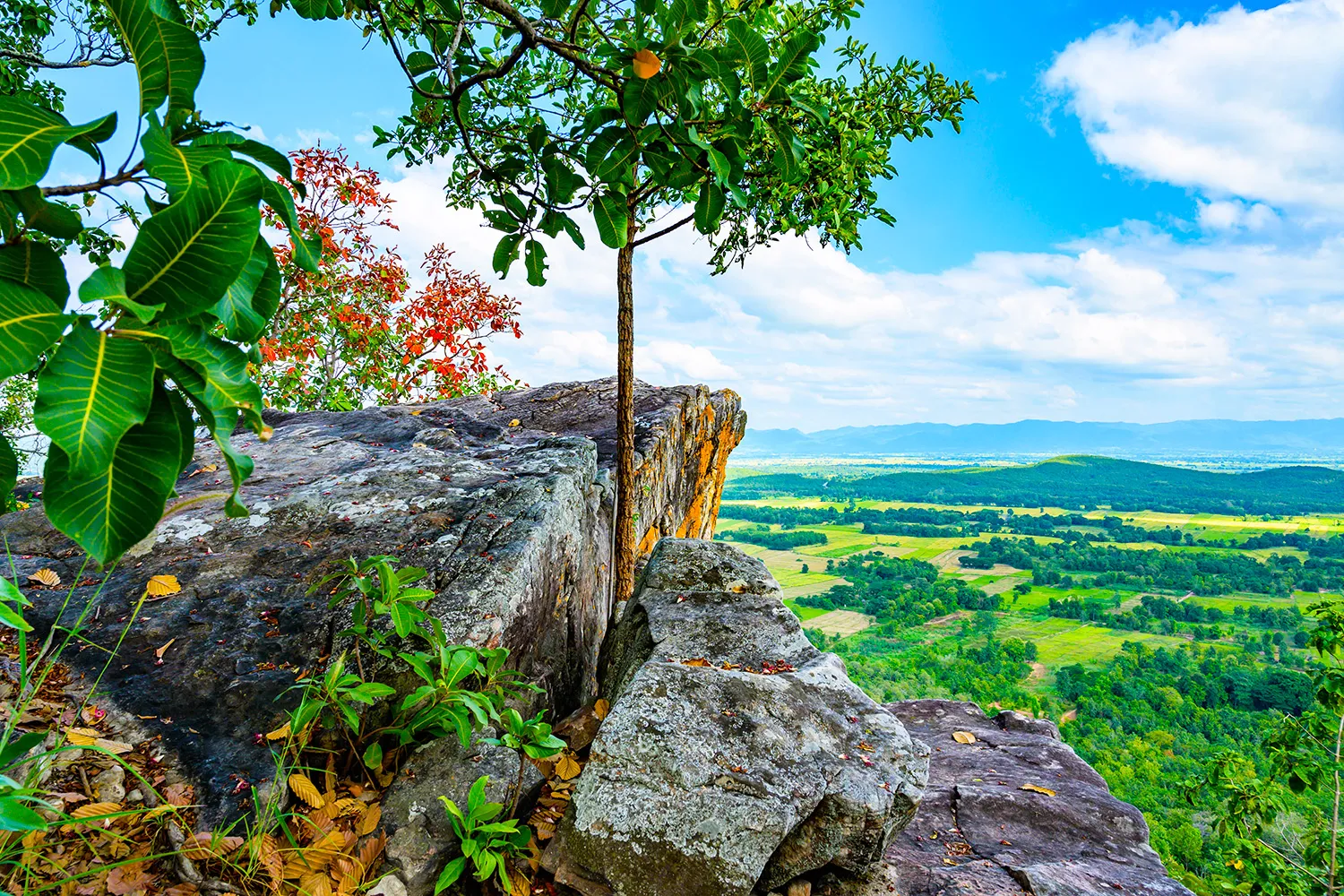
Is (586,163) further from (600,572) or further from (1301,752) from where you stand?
(1301,752)

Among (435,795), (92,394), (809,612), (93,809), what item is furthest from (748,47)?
(809,612)

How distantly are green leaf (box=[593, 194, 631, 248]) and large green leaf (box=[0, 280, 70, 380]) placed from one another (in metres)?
1.77

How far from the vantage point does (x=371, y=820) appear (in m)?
2.96

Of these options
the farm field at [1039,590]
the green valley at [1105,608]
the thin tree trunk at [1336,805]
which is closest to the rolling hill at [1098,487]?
the green valley at [1105,608]

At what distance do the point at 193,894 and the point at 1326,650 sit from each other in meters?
8.31

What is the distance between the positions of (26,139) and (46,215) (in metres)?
0.17

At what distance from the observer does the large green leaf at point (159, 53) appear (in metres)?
1.37

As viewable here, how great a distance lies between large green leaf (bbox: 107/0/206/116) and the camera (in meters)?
1.37

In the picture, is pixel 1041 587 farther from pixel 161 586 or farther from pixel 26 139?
pixel 26 139

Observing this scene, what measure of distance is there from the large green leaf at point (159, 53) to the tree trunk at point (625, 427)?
4.06 m

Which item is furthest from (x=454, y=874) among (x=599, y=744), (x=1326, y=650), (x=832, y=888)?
(x=1326, y=650)

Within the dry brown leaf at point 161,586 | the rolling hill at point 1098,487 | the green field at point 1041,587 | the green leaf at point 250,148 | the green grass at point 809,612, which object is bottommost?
the green grass at point 809,612

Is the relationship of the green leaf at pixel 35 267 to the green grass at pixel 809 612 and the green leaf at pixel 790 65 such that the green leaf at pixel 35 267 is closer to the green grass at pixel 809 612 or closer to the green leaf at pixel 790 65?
the green leaf at pixel 790 65

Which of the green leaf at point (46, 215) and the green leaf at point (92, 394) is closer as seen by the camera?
the green leaf at point (92, 394)
